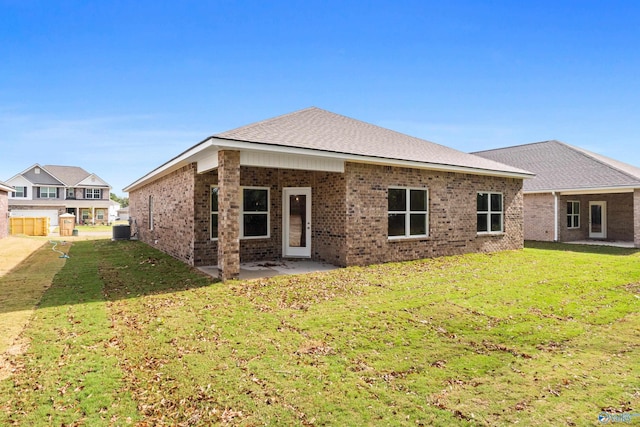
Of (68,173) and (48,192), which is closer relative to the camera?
(48,192)

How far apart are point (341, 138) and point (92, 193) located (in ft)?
157

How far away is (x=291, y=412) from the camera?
10.6ft

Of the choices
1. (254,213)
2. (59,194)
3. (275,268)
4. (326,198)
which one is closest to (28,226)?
(59,194)

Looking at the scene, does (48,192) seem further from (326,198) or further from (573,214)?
(573,214)

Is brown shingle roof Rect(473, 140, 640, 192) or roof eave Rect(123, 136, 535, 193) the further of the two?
brown shingle roof Rect(473, 140, 640, 192)

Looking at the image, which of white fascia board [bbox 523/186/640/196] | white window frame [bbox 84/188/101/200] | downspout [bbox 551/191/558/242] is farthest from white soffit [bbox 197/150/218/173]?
white window frame [bbox 84/188/101/200]

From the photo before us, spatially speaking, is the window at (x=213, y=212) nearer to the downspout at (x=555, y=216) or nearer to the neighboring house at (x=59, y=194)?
the downspout at (x=555, y=216)

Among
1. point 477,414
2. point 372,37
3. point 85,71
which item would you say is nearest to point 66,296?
point 477,414

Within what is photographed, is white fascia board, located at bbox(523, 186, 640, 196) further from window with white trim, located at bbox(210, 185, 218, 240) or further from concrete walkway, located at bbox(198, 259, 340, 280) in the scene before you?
window with white trim, located at bbox(210, 185, 218, 240)

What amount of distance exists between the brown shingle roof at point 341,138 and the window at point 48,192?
150ft

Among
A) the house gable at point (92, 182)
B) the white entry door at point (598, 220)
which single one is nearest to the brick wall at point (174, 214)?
the white entry door at point (598, 220)

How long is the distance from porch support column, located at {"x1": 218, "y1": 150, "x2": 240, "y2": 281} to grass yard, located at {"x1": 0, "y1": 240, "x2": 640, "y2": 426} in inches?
23.7

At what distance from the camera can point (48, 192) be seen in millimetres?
44594

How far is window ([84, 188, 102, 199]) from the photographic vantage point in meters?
46.9
